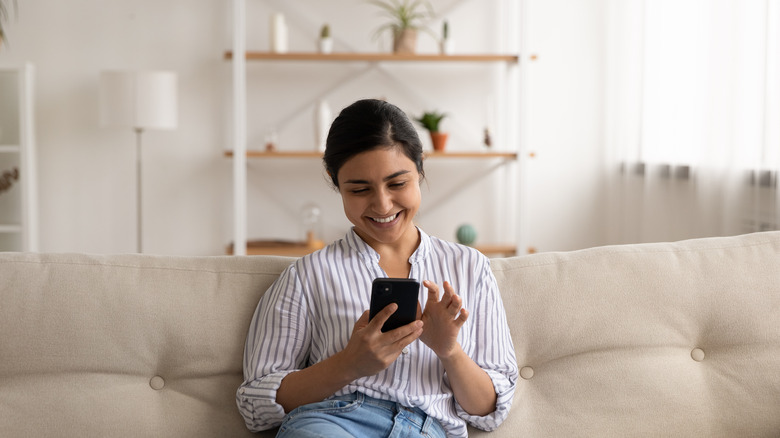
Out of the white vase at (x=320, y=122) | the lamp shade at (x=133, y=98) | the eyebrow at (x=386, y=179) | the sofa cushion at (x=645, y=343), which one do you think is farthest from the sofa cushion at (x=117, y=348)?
the white vase at (x=320, y=122)

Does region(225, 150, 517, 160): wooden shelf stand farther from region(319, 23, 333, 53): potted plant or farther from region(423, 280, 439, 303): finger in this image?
region(423, 280, 439, 303): finger

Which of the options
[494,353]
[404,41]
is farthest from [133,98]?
[494,353]

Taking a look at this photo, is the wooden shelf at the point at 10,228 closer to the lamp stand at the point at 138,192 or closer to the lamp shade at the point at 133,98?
the lamp stand at the point at 138,192

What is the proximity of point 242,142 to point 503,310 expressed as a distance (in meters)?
2.57

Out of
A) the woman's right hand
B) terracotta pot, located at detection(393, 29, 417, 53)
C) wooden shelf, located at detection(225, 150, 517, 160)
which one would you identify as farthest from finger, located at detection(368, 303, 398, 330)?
terracotta pot, located at detection(393, 29, 417, 53)

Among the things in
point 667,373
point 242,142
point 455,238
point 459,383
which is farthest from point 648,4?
point 459,383

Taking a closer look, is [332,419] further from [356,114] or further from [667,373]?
[667,373]

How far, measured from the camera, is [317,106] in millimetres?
3973

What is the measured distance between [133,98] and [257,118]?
2.32ft

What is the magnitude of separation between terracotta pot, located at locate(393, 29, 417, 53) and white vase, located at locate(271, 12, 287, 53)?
566 mm

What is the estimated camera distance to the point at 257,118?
426 cm

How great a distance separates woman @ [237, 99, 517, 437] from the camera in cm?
133

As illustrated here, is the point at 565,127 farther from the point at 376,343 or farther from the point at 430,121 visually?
the point at 376,343

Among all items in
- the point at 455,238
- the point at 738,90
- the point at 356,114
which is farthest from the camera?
the point at 455,238
